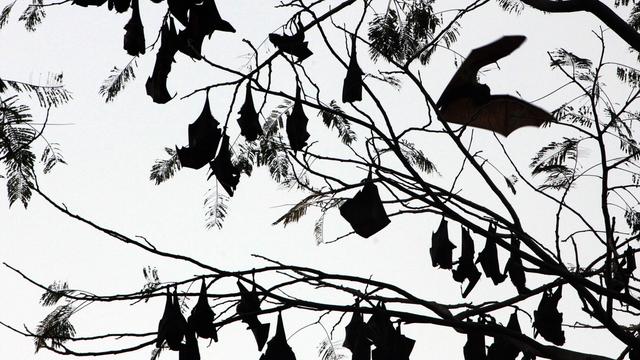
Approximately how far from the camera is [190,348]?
1935 mm

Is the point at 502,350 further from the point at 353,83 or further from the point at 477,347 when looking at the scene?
the point at 353,83

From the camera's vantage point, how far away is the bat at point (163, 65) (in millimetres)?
2016

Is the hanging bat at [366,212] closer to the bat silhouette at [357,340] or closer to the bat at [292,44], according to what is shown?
the bat silhouette at [357,340]

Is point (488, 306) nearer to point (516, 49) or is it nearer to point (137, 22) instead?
point (516, 49)

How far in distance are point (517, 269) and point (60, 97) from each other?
223cm

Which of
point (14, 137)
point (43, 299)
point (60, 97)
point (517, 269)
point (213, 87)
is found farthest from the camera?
point (60, 97)

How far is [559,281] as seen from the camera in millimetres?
2184

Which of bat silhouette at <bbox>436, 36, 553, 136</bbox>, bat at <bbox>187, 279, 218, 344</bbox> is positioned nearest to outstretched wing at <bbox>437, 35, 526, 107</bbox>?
bat silhouette at <bbox>436, 36, 553, 136</bbox>

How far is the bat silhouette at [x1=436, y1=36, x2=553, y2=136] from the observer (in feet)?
6.77

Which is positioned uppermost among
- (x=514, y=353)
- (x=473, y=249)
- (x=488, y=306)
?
(x=473, y=249)

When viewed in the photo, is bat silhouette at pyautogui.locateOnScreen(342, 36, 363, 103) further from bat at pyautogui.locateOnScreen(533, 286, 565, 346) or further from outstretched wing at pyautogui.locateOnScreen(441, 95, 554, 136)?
bat at pyautogui.locateOnScreen(533, 286, 565, 346)

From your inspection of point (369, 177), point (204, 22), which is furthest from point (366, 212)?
point (204, 22)

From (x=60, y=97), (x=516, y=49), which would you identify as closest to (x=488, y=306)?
Answer: (x=516, y=49)

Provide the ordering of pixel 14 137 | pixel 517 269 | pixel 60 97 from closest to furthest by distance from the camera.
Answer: pixel 517 269 < pixel 14 137 < pixel 60 97
